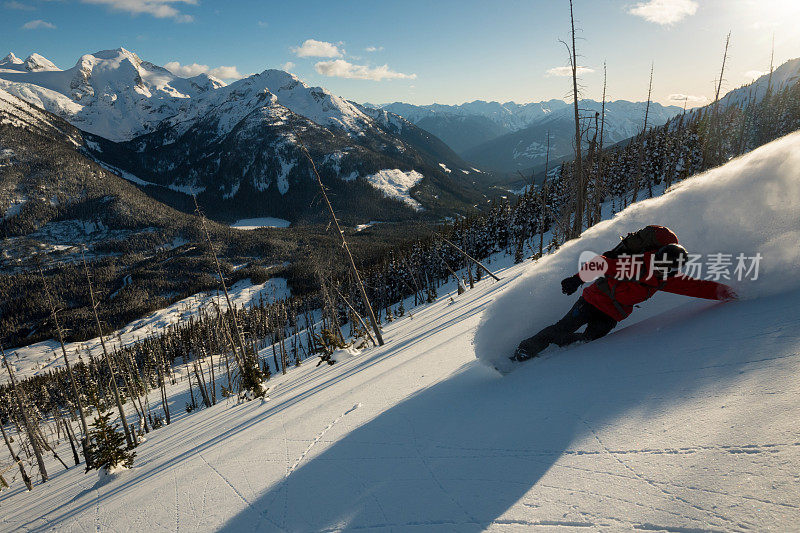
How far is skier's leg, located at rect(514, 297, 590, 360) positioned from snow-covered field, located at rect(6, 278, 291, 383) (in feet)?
244

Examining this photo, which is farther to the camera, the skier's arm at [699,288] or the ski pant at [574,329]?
the ski pant at [574,329]

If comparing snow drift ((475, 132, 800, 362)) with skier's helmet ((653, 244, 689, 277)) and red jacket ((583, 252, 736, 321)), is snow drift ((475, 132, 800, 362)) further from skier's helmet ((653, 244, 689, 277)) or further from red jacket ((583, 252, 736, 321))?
skier's helmet ((653, 244, 689, 277))

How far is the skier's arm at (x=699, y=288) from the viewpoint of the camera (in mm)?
3428

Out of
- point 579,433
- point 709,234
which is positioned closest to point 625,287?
point 709,234

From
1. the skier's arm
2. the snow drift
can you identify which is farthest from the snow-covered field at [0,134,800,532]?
the skier's arm

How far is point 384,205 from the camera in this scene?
7766 inches

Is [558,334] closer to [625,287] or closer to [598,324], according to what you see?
[598,324]

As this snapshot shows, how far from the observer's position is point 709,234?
145 inches

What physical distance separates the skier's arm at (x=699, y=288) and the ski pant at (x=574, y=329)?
66 centimetres

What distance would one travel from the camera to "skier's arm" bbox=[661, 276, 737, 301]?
11.2ft

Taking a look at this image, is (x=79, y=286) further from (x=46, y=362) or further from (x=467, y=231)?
(x=467, y=231)

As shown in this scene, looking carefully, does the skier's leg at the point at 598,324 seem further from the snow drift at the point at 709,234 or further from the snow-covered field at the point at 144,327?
the snow-covered field at the point at 144,327

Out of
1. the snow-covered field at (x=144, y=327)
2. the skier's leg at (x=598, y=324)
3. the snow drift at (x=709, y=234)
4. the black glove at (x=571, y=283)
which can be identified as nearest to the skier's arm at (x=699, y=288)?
the snow drift at (x=709, y=234)

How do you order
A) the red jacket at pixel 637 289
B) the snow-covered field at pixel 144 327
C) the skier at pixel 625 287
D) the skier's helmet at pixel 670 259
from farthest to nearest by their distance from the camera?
the snow-covered field at pixel 144 327 < the red jacket at pixel 637 289 < the skier at pixel 625 287 < the skier's helmet at pixel 670 259
